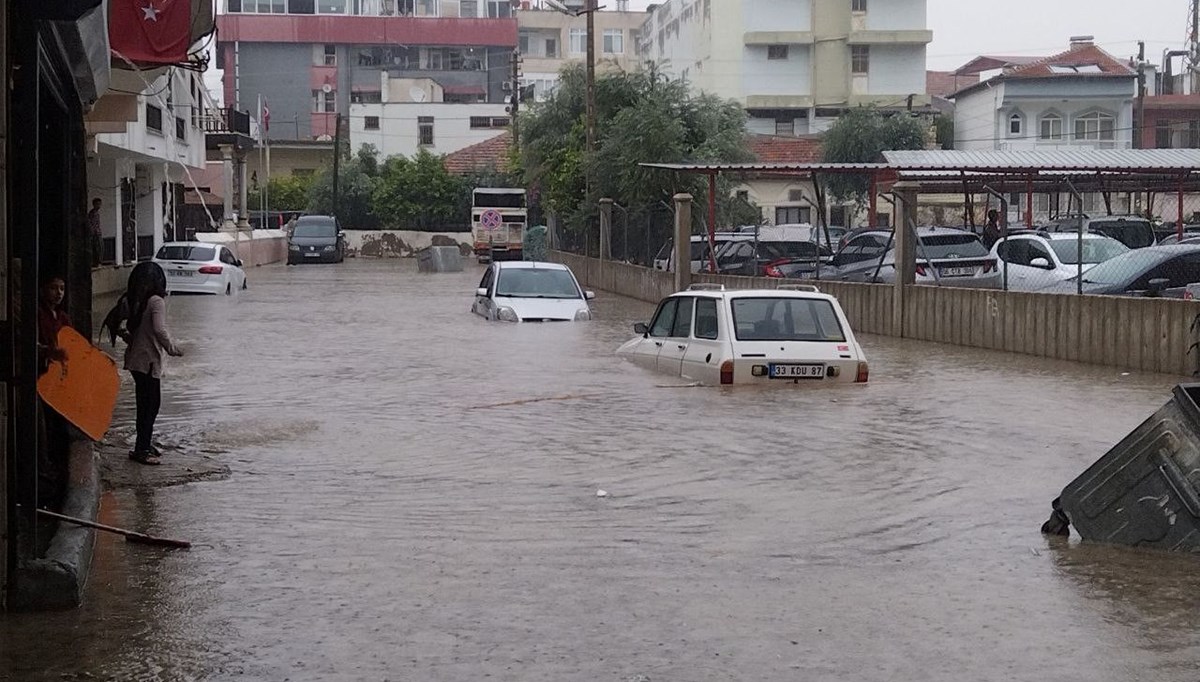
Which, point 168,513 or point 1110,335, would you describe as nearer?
point 168,513

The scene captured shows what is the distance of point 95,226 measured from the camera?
120ft

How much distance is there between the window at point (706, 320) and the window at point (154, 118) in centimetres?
2586

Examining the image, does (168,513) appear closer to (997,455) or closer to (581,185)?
(997,455)

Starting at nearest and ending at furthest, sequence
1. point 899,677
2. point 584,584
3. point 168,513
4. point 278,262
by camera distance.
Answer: point 899,677, point 584,584, point 168,513, point 278,262

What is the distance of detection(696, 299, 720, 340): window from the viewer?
17016 millimetres

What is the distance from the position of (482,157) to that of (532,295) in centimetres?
6020

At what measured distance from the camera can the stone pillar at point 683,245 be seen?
114 feet

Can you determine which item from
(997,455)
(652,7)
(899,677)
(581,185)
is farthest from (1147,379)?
(652,7)

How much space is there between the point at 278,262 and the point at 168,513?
194ft

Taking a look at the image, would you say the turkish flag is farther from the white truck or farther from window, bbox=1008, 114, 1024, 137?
window, bbox=1008, 114, 1024, 137

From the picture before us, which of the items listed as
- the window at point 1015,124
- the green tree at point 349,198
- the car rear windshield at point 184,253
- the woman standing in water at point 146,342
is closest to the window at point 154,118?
the car rear windshield at point 184,253

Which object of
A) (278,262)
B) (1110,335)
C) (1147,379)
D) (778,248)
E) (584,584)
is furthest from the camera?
(278,262)

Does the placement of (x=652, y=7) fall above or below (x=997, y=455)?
above

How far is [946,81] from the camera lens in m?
107
